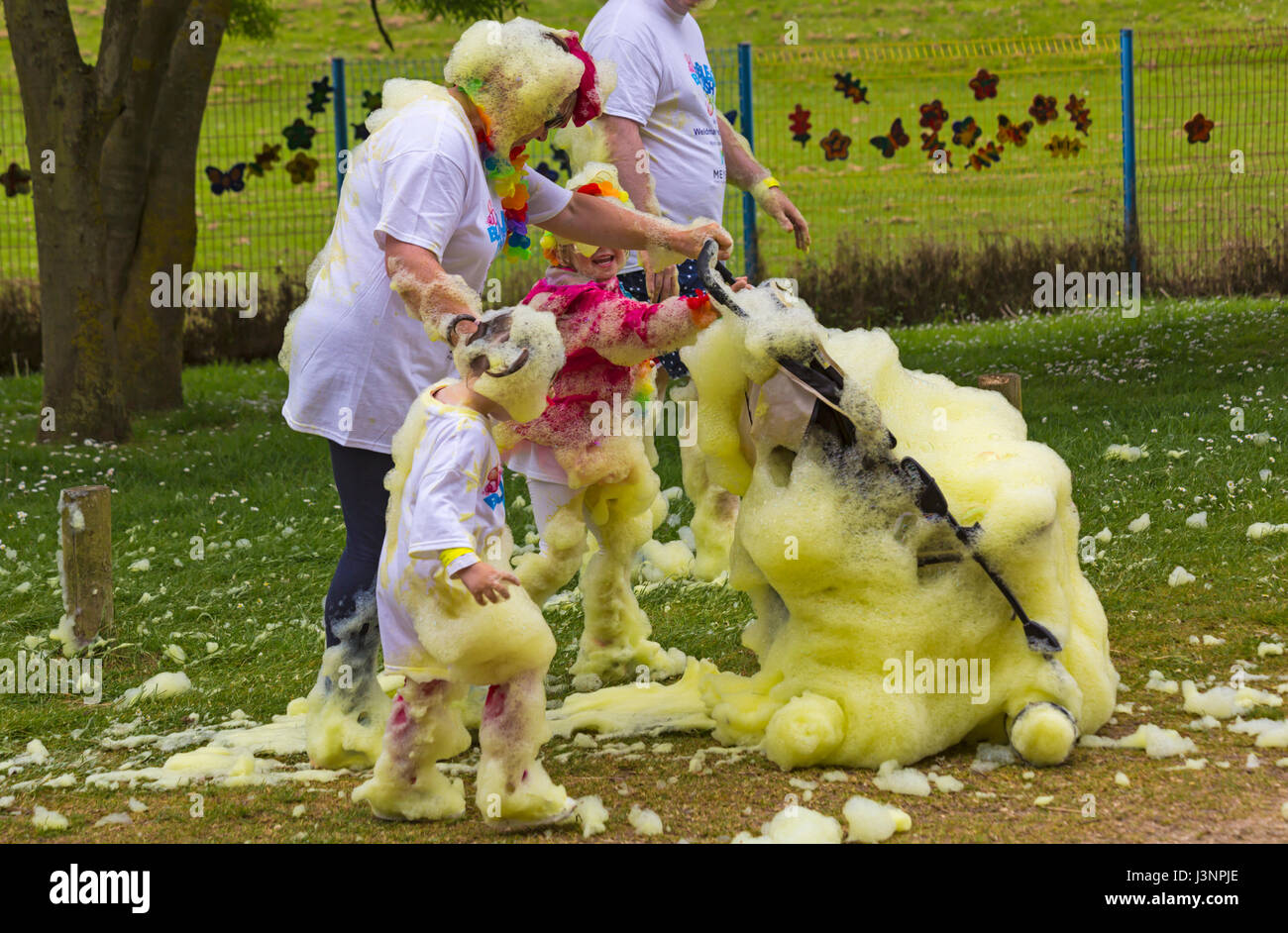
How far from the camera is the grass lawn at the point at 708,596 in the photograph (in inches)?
137

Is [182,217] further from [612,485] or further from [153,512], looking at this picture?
[612,485]

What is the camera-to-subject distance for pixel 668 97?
5.08m

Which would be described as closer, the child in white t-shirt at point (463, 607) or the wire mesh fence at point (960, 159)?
the child in white t-shirt at point (463, 607)

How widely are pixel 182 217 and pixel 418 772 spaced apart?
23.3 ft

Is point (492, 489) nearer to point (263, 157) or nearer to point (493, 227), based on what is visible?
point (493, 227)

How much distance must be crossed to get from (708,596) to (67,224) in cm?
501

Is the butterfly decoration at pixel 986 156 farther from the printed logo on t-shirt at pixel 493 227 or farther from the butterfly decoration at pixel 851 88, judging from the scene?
the printed logo on t-shirt at pixel 493 227

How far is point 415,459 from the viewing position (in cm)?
334

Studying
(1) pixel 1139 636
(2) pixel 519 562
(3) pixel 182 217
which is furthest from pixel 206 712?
(3) pixel 182 217

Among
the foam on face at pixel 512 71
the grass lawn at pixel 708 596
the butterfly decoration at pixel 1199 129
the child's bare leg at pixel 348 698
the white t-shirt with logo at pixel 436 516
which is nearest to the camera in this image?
the white t-shirt with logo at pixel 436 516

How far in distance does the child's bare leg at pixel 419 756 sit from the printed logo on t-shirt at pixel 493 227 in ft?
3.79

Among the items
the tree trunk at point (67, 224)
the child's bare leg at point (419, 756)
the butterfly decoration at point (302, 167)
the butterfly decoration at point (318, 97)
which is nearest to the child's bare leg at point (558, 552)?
the child's bare leg at point (419, 756)

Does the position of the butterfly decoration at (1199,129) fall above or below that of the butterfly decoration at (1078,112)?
below

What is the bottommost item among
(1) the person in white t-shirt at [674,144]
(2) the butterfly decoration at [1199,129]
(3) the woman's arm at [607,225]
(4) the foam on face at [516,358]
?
(4) the foam on face at [516,358]
